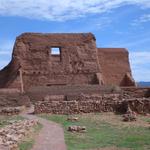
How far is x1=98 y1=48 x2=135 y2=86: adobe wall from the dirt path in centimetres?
2345

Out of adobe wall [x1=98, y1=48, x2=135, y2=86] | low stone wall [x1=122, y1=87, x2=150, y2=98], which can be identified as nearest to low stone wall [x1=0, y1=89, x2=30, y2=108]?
low stone wall [x1=122, y1=87, x2=150, y2=98]

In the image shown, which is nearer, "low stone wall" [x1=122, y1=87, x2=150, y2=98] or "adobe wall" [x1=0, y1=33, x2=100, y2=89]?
"low stone wall" [x1=122, y1=87, x2=150, y2=98]

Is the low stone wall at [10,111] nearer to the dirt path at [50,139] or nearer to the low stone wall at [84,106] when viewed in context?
the low stone wall at [84,106]

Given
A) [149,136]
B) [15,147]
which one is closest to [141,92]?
[149,136]

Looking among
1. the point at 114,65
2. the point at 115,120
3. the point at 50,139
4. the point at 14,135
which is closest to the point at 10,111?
the point at 115,120

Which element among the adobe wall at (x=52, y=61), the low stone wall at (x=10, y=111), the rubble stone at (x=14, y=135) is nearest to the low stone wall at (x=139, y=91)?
the adobe wall at (x=52, y=61)

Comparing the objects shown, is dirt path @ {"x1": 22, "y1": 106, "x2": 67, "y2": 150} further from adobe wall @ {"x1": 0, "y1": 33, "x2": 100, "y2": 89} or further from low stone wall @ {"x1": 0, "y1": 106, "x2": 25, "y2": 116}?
adobe wall @ {"x1": 0, "y1": 33, "x2": 100, "y2": 89}

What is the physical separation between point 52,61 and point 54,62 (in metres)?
0.21

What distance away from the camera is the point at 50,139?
14.6 metres

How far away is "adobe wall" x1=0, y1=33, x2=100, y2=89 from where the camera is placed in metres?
38.8

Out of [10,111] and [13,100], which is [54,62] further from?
[10,111]

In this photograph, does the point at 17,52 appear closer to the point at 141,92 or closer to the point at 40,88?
the point at 40,88

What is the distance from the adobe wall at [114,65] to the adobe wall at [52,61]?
204 centimetres

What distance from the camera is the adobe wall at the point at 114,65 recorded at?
4200 centimetres
